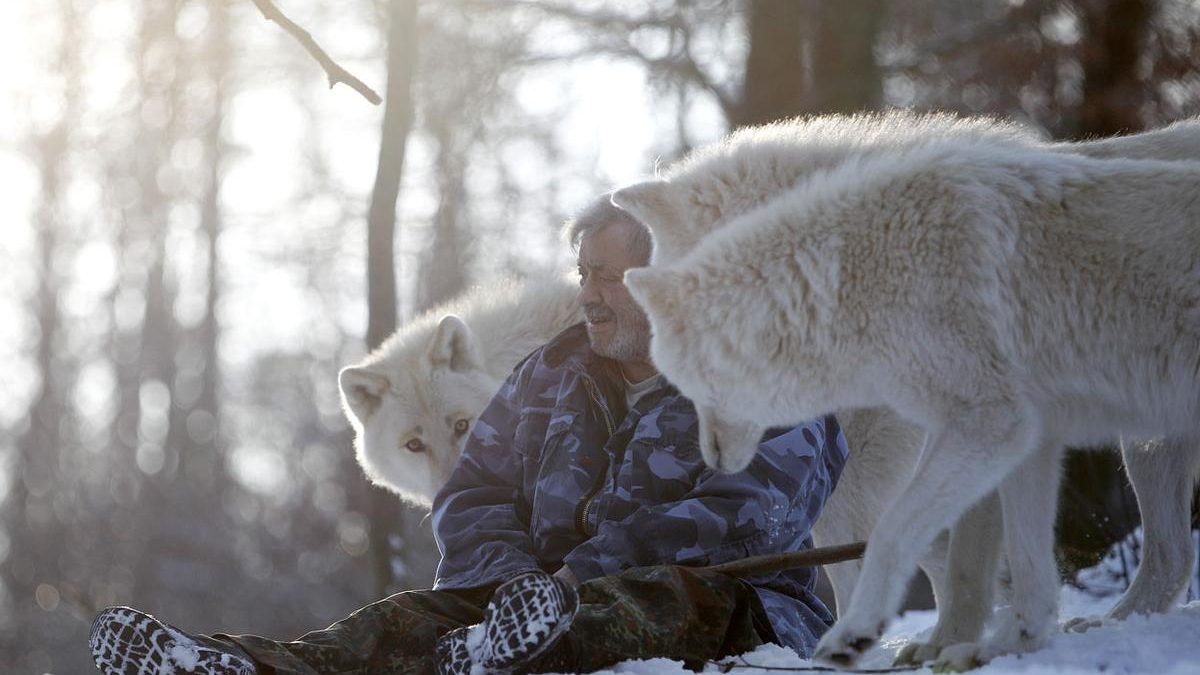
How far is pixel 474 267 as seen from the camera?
72.7ft

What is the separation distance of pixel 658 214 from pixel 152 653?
2296 mm

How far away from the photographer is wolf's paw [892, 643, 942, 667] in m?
3.79

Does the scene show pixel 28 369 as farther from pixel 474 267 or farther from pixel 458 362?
pixel 458 362

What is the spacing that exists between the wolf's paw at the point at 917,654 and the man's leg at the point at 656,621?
18.0 inches

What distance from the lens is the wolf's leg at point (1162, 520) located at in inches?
170

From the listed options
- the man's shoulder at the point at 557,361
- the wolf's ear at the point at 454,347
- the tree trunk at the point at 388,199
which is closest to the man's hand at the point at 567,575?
the man's shoulder at the point at 557,361

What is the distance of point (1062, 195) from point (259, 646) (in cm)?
253

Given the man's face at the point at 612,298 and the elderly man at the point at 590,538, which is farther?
the man's face at the point at 612,298

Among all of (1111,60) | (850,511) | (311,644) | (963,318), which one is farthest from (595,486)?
(1111,60)

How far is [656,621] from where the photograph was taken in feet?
12.5

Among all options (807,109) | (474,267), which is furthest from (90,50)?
(807,109)

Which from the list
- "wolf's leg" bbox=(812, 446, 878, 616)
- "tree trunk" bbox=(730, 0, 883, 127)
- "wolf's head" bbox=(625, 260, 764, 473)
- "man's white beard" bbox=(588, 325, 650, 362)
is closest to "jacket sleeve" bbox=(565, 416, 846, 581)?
"wolf's head" bbox=(625, 260, 764, 473)

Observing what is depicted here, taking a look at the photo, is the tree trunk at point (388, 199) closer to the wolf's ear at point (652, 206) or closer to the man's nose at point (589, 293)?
the man's nose at point (589, 293)

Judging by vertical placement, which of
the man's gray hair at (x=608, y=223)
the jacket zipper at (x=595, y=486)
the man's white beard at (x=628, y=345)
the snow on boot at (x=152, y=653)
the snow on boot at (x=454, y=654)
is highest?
the man's gray hair at (x=608, y=223)
